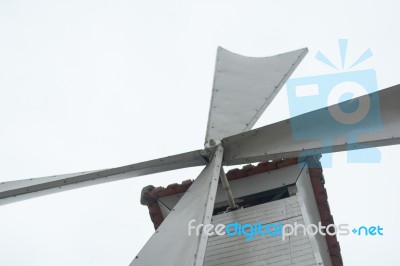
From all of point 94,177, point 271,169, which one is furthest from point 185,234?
point 271,169

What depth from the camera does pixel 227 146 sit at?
568cm

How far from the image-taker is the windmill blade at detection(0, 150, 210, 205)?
Answer: 564 centimetres

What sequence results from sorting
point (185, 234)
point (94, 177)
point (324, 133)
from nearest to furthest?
point (185, 234) → point (324, 133) → point (94, 177)

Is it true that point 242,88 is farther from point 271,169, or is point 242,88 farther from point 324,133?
point 324,133

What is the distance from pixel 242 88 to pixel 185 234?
297 cm

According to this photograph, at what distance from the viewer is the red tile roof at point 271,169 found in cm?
652

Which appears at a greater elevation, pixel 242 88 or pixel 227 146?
Answer: pixel 242 88

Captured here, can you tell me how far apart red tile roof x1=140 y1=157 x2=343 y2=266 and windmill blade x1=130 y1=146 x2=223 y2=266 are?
4.02 ft

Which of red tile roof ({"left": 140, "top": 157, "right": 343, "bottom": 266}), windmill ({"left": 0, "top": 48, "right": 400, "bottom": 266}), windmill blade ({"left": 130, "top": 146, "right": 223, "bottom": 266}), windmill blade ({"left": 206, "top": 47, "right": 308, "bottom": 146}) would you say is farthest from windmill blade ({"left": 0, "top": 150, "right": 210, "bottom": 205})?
red tile roof ({"left": 140, "top": 157, "right": 343, "bottom": 266})

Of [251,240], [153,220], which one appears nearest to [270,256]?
[251,240]

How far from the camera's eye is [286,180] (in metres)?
6.34

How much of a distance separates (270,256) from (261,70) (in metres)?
2.88

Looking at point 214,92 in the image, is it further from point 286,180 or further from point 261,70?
point 286,180

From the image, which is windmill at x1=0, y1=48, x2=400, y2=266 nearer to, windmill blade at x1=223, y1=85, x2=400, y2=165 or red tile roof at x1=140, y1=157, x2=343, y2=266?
windmill blade at x1=223, y1=85, x2=400, y2=165
